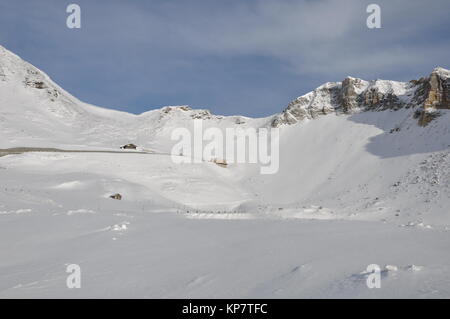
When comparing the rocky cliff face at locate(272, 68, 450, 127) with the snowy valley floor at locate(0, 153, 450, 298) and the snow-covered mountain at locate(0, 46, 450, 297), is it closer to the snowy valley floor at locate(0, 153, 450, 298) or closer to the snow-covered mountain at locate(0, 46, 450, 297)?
the snow-covered mountain at locate(0, 46, 450, 297)

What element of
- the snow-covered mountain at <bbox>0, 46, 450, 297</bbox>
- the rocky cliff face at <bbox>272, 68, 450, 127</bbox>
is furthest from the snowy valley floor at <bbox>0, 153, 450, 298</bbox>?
the rocky cliff face at <bbox>272, 68, 450, 127</bbox>

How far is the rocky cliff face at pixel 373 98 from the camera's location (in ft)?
124

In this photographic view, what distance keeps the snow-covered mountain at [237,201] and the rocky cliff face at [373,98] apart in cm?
21

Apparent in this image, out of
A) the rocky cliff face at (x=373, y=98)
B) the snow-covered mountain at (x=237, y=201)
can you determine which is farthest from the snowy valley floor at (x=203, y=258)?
the rocky cliff face at (x=373, y=98)

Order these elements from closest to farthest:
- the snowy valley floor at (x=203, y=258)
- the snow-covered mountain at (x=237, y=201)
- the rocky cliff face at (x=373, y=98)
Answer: the snowy valley floor at (x=203, y=258) → the snow-covered mountain at (x=237, y=201) → the rocky cliff face at (x=373, y=98)

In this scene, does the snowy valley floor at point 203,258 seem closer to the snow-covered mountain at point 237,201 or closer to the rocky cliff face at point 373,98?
the snow-covered mountain at point 237,201

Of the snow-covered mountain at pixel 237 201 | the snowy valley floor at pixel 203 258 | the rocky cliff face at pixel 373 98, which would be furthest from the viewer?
the rocky cliff face at pixel 373 98

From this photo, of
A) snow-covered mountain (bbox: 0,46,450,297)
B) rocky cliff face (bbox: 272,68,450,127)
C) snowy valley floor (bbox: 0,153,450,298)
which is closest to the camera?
snowy valley floor (bbox: 0,153,450,298)

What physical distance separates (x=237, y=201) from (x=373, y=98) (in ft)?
91.6

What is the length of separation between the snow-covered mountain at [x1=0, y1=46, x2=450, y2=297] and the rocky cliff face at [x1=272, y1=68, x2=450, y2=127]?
8.3 inches

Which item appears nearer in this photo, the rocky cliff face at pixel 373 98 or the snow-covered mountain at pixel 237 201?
the snow-covered mountain at pixel 237 201

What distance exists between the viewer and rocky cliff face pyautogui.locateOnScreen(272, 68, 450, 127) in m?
37.7

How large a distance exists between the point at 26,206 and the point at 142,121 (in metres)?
68.0

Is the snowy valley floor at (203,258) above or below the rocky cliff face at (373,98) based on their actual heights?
below
